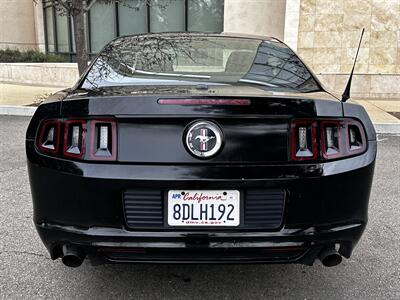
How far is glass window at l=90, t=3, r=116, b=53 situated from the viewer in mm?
18391

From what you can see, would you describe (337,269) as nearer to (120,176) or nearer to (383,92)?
(120,176)

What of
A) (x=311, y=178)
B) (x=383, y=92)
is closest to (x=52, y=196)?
(x=311, y=178)

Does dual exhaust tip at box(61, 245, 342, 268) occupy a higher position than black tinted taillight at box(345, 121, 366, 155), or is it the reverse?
black tinted taillight at box(345, 121, 366, 155)

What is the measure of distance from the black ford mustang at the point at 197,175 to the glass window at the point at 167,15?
15.4m

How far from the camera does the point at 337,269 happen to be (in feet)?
10.1

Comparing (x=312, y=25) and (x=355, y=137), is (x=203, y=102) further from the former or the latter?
(x=312, y=25)

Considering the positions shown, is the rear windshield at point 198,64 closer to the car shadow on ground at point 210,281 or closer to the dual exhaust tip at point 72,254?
the dual exhaust tip at point 72,254

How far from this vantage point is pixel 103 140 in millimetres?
2211

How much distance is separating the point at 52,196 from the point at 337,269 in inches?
77.9

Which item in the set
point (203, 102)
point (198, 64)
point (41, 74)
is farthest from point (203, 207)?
point (41, 74)

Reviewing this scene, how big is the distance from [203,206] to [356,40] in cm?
1102

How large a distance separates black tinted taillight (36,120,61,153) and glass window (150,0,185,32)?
15.3 meters

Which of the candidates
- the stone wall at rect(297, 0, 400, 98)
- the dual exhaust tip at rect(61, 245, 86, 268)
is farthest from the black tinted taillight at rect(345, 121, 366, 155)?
the stone wall at rect(297, 0, 400, 98)

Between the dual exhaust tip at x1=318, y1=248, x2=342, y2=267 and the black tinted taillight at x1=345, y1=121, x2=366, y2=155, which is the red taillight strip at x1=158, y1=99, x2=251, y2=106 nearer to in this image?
the black tinted taillight at x1=345, y1=121, x2=366, y2=155
